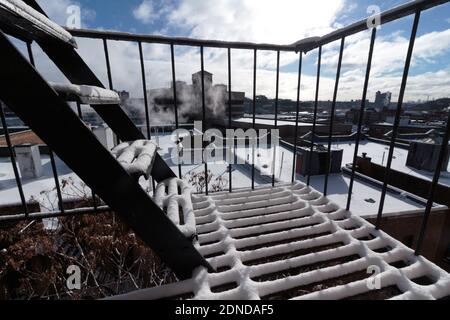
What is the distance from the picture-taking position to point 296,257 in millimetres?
1260

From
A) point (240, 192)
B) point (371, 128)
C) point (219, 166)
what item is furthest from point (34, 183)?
point (371, 128)

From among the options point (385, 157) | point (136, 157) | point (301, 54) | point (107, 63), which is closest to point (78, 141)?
point (136, 157)

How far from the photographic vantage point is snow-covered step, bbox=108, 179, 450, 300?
1056 millimetres

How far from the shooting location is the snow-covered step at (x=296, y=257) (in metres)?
1.06

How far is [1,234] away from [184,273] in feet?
23.1

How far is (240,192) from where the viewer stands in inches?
82.1

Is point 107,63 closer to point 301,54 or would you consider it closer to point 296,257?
point 301,54

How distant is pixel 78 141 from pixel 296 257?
1.19m

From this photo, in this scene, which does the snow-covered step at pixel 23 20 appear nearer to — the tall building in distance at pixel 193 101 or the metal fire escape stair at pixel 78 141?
the metal fire escape stair at pixel 78 141

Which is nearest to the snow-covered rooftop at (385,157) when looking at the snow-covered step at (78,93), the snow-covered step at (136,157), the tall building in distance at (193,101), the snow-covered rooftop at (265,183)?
the snow-covered rooftop at (265,183)

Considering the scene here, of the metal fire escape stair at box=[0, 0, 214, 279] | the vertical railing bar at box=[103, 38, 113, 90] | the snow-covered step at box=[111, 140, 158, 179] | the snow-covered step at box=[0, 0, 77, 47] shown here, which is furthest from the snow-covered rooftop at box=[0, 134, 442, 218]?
the metal fire escape stair at box=[0, 0, 214, 279]

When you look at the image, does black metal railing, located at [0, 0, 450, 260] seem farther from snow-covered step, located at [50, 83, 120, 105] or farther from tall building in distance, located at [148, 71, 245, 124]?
tall building in distance, located at [148, 71, 245, 124]

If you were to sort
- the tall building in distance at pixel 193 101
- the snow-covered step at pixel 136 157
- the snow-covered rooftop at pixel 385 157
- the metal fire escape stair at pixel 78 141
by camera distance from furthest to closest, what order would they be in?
1. the tall building in distance at pixel 193 101
2. the snow-covered rooftop at pixel 385 157
3. the snow-covered step at pixel 136 157
4. the metal fire escape stair at pixel 78 141
